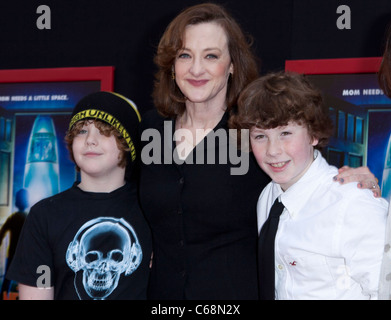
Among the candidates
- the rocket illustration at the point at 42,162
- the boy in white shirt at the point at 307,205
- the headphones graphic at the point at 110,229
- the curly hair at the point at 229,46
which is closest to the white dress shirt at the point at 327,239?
the boy in white shirt at the point at 307,205

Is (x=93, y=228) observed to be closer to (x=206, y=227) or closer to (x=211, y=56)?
(x=206, y=227)

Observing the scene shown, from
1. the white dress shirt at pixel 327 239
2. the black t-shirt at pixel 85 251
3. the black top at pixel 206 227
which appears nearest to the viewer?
the white dress shirt at pixel 327 239

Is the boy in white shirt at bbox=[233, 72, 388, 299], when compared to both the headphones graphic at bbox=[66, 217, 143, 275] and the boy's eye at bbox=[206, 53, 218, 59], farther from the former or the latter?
the headphones graphic at bbox=[66, 217, 143, 275]

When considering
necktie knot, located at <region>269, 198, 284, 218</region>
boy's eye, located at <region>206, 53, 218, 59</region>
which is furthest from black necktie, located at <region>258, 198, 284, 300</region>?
boy's eye, located at <region>206, 53, 218, 59</region>

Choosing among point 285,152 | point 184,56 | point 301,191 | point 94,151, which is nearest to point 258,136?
point 285,152

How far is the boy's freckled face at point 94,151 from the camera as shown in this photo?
2.07 metres

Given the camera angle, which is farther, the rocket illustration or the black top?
the rocket illustration

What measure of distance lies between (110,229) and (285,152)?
0.74 meters

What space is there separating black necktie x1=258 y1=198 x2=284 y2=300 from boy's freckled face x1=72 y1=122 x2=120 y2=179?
66cm

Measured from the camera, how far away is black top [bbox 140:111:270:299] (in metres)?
1.89

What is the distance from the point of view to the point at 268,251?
1.74 meters

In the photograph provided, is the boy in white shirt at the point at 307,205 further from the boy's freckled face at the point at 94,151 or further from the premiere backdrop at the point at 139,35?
the premiere backdrop at the point at 139,35

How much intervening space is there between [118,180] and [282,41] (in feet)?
3.75

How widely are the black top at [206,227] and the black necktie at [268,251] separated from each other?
113 mm
